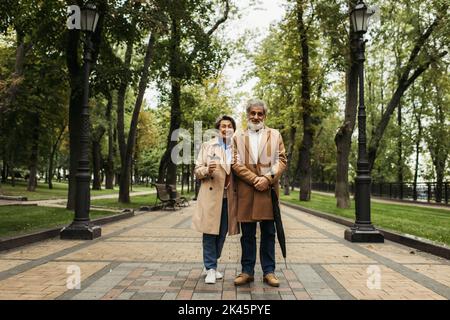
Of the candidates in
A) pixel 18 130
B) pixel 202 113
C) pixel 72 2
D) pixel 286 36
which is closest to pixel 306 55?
pixel 286 36

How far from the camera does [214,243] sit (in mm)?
4848

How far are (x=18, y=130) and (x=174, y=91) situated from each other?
1269 centimetres

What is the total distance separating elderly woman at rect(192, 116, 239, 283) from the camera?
4742mm

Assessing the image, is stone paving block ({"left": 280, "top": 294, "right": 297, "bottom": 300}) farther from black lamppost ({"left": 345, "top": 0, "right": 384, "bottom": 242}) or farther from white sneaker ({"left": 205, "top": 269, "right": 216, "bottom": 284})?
black lamppost ({"left": 345, "top": 0, "right": 384, "bottom": 242})

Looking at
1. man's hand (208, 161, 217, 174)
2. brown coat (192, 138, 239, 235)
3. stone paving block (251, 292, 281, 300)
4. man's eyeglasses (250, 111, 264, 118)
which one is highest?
man's eyeglasses (250, 111, 264, 118)

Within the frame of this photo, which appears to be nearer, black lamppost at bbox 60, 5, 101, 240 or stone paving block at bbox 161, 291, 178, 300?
stone paving block at bbox 161, 291, 178, 300

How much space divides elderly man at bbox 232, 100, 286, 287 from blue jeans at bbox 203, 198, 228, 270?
0.70ft

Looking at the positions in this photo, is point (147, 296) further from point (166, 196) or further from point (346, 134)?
point (346, 134)

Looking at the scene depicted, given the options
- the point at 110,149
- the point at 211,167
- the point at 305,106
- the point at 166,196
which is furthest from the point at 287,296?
the point at 110,149

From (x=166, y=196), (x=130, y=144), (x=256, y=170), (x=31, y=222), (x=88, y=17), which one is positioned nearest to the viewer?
(x=256, y=170)

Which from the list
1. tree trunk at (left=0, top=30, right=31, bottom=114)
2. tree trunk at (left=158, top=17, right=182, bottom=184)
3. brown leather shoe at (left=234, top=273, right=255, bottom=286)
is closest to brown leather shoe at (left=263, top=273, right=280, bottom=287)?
brown leather shoe at (left=234, top=273, right=255, bottom=286)

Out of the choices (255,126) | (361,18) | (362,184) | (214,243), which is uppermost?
(361,18)

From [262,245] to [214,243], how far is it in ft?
1.82
